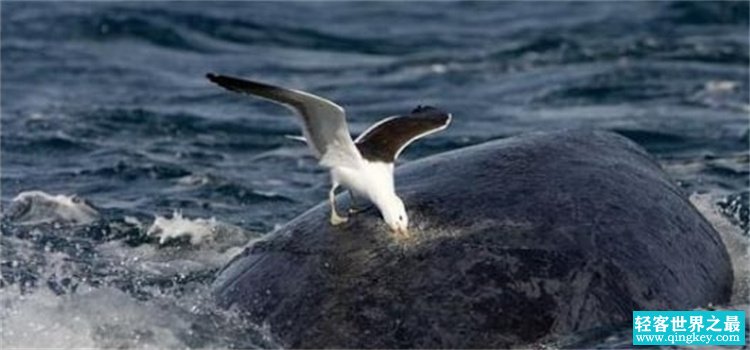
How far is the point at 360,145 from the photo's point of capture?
363 inches

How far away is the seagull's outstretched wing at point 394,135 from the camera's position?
9102mm

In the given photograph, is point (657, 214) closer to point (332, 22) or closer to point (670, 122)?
point (670, 122)

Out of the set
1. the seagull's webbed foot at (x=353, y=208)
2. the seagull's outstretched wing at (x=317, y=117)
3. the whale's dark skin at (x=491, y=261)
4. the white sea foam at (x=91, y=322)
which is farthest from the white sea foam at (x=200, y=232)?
the seagull's outstretched wing at (x=317, y=117)

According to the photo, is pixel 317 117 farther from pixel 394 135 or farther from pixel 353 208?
pixel 353 208

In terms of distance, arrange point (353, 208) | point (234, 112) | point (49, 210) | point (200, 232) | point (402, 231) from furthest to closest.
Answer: point (234, 112) → point (49, 210) → point (200, 232) → point (353, 208) → point (402, 231)

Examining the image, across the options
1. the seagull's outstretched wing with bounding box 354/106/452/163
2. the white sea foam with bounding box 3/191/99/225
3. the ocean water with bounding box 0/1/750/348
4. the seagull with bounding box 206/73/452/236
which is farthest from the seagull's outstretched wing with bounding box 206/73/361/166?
the white sea foam with bounding box 3/191/99/225

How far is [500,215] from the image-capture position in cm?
889

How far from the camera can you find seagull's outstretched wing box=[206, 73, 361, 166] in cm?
834

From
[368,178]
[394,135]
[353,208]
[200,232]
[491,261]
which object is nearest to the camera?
[491,261]

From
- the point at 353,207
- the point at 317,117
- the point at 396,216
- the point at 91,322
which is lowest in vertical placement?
the point at 91,322

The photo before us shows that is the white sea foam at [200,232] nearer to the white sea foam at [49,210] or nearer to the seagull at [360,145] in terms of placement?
the white sea foam at [49,210]

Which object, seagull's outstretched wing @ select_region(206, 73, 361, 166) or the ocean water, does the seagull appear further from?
the ocean water

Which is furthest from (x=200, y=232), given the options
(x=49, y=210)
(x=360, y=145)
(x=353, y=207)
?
(x=360, y=145)

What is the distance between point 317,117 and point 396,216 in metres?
0.66
